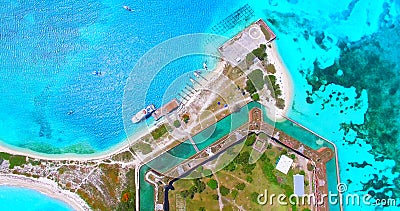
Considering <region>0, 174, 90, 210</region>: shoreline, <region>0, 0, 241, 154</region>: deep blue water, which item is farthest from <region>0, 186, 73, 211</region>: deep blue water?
<region>0, 0, 241, 154</region>: deep blue water

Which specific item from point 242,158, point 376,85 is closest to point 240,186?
point 242,158

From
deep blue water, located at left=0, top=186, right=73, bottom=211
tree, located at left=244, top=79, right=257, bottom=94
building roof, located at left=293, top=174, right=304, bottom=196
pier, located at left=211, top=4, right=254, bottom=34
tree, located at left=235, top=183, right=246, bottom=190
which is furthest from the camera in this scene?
pier, located at left=211, top=4, right=254, bottom=34

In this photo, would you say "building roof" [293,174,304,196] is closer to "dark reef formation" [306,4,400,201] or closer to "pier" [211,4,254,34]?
"dark reef formation" [306,4,400,201]

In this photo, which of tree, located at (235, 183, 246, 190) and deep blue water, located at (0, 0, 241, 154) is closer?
tree, located at (235, 183, 246, 190)

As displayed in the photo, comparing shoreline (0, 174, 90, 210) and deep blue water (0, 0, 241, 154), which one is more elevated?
deep blue water (0, 0, 241, 154)

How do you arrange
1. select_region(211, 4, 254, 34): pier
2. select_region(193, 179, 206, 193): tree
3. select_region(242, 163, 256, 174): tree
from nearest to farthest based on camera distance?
select_region(193, 179, 206, 193): tree < select_region(242, 163, 256, 174): tree < select_region(211, 4, 254, 34): pier

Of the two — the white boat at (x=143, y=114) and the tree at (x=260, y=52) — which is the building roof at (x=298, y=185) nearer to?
the tree at (x=260, y=52)

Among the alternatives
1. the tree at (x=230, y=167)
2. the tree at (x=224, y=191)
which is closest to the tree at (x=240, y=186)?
the tree at (x=224, y=191)
